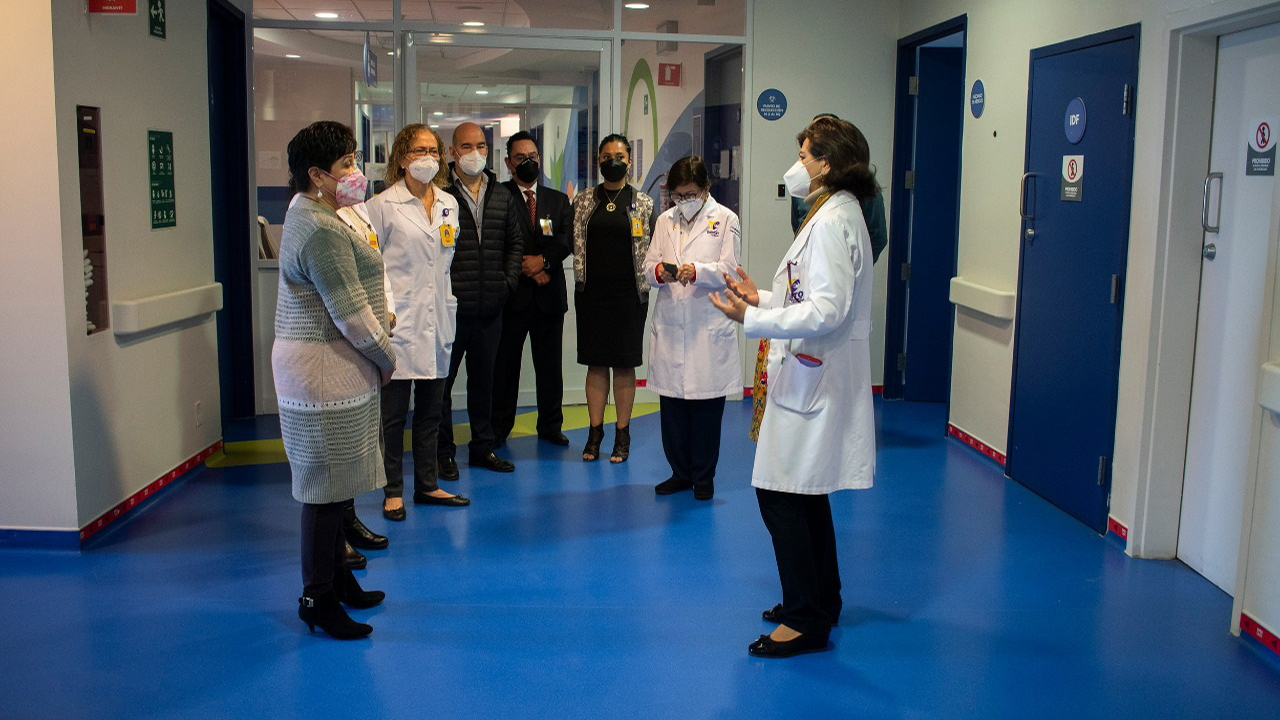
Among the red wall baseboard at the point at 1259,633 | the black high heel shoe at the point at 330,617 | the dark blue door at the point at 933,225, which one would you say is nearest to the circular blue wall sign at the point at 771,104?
the dark blue door at the point at 933,225

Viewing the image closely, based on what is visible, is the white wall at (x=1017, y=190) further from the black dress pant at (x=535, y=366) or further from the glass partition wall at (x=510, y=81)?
the black dress pant at (x=535, y=366)

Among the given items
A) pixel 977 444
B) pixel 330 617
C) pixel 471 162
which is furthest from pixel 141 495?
pixel 977 444

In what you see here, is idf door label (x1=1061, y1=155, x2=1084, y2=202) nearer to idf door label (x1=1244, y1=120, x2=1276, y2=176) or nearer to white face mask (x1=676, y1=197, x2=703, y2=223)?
idf door label (x1=1244, y1=120, x2=1276, y2=176)

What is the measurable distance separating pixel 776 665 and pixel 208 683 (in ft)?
5.52

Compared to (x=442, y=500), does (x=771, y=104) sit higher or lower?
higher

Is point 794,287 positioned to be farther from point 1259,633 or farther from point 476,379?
point 476,379

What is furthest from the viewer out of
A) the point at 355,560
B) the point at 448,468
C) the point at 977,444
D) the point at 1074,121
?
the point at 977,444

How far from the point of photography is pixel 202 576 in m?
4.18

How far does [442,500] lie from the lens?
16.9ft

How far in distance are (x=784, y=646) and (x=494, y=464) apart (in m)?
2.61

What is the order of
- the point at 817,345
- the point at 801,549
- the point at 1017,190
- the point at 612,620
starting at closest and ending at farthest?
1. the point at 817,345
2. the point at 801,549
3. the point at 612,620
4. the point at 1017,190

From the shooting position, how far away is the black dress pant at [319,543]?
11.5 feet

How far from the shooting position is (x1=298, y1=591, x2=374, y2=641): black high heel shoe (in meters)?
3.55

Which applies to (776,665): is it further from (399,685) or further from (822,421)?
(399,685)
